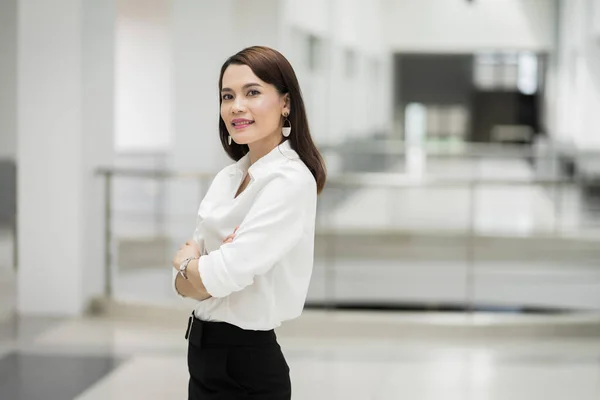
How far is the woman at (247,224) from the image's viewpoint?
5.65 ft

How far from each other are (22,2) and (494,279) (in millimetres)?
4219

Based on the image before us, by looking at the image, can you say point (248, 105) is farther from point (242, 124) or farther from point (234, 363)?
point (234, 363)

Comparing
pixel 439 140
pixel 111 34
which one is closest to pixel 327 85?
pixel 439 140

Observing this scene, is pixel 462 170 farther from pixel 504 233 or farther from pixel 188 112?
pixel 188 112

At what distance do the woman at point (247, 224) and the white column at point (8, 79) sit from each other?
359 cm

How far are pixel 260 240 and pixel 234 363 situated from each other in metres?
0.27

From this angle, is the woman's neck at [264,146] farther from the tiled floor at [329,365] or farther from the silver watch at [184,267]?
the tiled floor at [329,365]

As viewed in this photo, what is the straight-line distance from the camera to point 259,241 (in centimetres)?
168

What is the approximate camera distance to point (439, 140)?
11914 mm

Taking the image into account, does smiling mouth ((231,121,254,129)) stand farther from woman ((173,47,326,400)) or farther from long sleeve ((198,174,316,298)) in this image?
long sleeve ((198,174,316,298))

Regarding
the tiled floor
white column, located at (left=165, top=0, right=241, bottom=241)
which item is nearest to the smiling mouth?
the tiled floor

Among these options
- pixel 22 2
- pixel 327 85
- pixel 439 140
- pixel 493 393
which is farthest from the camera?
pixel 439 140

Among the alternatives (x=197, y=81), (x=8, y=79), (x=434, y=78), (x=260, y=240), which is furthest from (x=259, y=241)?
(x=434, y=78)

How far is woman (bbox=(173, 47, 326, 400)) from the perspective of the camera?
5.65 feet
